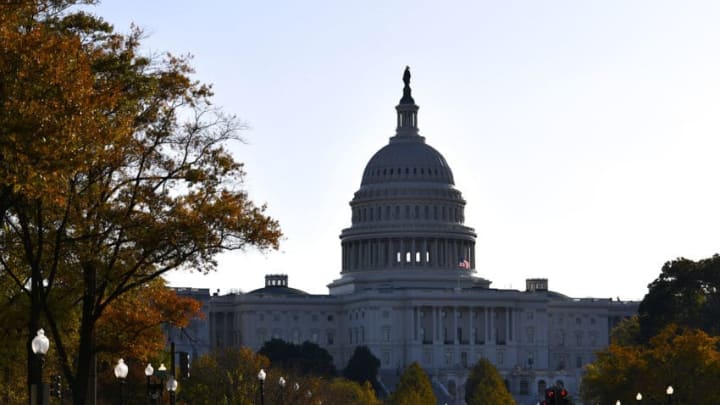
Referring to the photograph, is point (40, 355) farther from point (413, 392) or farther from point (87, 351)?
point (413, 392)

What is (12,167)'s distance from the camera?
4541 centimetres

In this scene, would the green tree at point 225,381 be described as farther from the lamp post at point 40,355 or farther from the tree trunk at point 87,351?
the lamp post at point 40,355

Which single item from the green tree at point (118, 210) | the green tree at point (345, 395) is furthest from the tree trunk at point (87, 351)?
the green tree at point (345, 395)

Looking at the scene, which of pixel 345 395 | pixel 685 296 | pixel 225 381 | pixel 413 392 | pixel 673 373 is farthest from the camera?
→ pixel 413 392

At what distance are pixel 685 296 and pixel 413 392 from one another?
24.2m

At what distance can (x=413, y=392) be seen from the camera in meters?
179

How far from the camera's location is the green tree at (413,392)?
174000mm

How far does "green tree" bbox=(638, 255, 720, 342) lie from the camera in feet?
564

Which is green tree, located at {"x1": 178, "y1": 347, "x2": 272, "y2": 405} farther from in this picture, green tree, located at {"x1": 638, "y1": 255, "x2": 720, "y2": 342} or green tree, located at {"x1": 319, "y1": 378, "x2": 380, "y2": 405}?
green tree, located at {"x1": 638, "y1": 255, "x2": 720, "y2": 342}

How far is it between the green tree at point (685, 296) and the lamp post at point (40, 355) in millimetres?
129350

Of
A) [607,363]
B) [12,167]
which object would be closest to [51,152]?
[12,167]

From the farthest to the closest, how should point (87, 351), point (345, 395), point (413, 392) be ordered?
point (413, 392) → point (345, 395) → point (87, 351)

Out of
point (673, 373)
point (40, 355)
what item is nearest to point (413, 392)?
point (673, 373)

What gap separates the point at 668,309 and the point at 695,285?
12.5 feet
